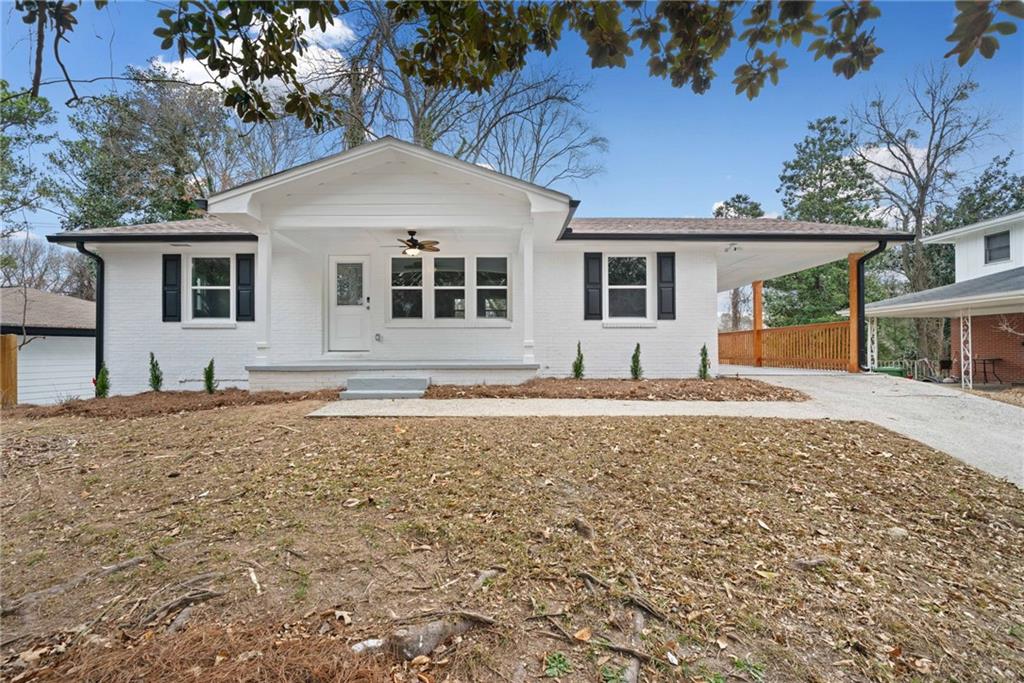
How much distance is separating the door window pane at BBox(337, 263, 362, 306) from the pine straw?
27.0 feet

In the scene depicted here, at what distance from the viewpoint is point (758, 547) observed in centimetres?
268

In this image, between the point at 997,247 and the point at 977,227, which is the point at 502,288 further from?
the point at 997,247

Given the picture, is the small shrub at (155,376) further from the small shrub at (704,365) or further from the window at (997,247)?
the window at (997,247)

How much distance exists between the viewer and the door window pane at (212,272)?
30.6 feet

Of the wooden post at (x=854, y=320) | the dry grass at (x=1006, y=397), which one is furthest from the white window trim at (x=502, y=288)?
the dry grass at (x=1006, y=397)

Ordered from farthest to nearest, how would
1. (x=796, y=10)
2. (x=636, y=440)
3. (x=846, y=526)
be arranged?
(x=636, y=440), (x=846, y=526), (x=796, y=10)

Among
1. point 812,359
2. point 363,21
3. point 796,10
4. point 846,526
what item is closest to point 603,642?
point 846,526

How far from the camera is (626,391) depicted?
7215 millimetres

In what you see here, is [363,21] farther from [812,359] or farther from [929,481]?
[929,481]

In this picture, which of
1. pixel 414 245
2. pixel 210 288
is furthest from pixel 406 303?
pixel 210 288

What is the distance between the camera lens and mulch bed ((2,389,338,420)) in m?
6.20

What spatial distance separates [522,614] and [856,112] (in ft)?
86.1

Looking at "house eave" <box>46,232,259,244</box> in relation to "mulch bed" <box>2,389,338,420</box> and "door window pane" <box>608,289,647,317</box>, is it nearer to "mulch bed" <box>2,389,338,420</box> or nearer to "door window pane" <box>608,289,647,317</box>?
"mulch bed" <box>2,389,338,420</box>

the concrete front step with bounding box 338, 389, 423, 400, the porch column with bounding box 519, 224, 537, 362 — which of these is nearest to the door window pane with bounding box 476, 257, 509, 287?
the porch column with bounding box 519, 224, 537, 362
